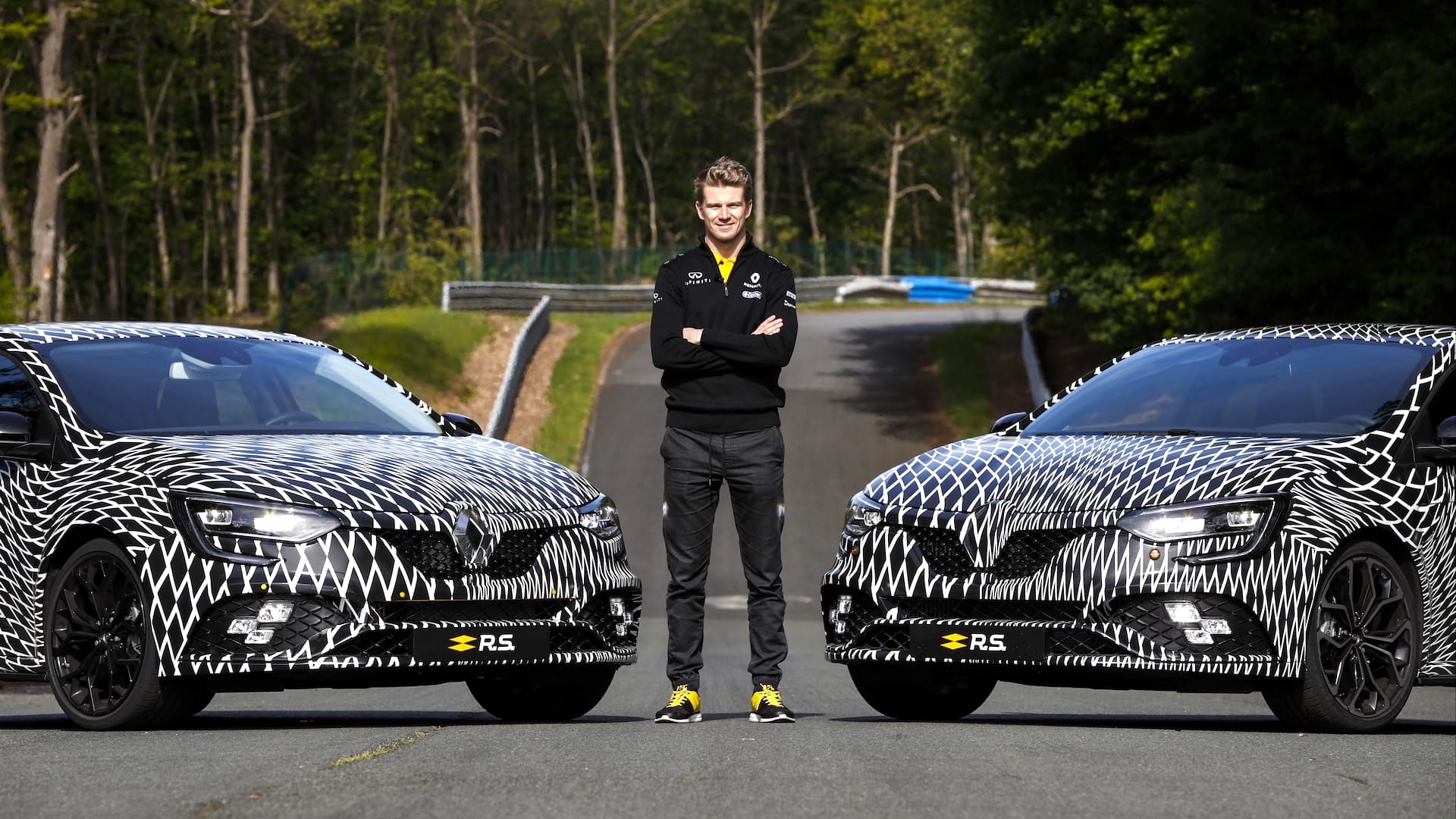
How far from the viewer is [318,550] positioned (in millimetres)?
7699

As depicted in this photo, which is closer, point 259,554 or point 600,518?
point 259,554

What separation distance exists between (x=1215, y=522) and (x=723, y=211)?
7.40ft

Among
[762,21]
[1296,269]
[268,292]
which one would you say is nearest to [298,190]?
[268,292]

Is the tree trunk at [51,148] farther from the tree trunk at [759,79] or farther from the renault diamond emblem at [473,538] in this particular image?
the tree trunk at [759,79]

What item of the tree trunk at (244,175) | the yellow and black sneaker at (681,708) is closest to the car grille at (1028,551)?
the yellow and black sneaker at (681,708)

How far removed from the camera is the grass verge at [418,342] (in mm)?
34875

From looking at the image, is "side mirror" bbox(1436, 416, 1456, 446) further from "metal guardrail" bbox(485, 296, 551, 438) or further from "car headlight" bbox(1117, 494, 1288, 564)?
"metal guardrail" bbox(485, 296, 551, 438)

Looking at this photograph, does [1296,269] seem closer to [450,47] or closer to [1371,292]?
[1371,292]

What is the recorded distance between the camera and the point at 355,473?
26.3 ft

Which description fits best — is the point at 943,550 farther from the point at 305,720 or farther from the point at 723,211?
the point at 305,720

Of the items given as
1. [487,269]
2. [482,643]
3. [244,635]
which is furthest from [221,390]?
[487,269]

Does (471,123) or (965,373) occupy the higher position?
(471,123)

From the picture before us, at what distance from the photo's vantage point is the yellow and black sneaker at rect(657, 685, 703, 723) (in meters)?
8.33

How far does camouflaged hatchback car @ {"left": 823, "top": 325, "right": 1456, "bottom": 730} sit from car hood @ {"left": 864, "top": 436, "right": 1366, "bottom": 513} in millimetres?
11
